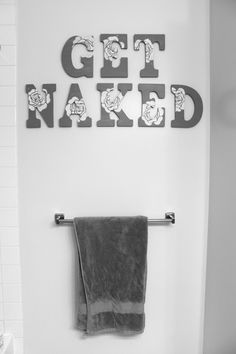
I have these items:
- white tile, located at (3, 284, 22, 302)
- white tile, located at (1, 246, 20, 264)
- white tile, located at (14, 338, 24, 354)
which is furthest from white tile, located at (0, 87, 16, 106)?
white tile, located at (14, 338, 24, 354)

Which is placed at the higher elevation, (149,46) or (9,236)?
(149,46)

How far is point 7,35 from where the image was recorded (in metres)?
1.31

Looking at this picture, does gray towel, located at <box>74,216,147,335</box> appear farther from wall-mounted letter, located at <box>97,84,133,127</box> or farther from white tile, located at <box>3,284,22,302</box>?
wall-mounted letter, located at <box>97,84,133,127</box>

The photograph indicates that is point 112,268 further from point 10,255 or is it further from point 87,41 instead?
point 87,41

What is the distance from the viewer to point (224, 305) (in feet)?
4.14

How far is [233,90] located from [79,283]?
3.96ft

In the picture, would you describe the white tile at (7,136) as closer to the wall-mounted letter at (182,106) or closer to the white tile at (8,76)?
the white tile at (8,76)

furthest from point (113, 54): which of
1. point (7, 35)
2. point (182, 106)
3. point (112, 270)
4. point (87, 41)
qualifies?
point (112, 270)

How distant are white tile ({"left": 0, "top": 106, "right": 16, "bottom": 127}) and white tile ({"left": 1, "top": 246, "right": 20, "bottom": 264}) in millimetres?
647

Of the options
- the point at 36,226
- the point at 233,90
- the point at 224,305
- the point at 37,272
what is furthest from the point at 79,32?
the point at 224,305

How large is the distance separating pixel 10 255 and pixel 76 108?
84 centimetres

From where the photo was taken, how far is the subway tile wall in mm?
1307

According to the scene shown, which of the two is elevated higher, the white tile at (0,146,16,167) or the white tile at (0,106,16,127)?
the white tile at (0,106,16,127)

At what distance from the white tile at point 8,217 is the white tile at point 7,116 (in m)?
0.44
